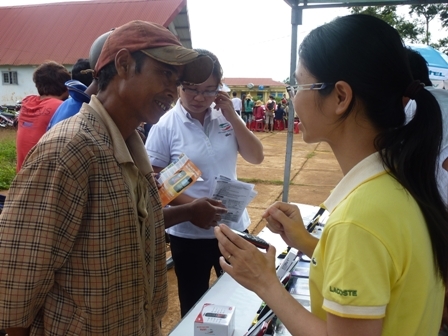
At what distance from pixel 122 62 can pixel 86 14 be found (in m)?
22.3

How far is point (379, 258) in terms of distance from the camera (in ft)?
2.74

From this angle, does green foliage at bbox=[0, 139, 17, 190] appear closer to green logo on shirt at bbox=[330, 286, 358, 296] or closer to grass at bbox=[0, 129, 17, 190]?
grass at bbox=[0, 129, 17, 190]

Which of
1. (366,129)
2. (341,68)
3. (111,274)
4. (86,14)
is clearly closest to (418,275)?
(366,129)

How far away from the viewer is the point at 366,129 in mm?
1031

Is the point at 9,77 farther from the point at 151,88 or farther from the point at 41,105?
the point at 151,88

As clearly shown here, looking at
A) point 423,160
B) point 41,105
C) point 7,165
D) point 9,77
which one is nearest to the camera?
point 423,160

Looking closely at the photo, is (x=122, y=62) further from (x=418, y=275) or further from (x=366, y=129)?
(x=418, y=275)

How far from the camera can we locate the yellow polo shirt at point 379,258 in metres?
0.83

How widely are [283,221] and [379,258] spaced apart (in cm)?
69

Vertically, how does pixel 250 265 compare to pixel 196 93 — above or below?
below

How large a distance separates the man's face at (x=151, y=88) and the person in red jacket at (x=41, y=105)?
2.50 meters

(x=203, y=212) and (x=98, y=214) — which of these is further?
(x=203, y=212)

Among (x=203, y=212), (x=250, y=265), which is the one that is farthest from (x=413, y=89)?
(x=203, y=212)

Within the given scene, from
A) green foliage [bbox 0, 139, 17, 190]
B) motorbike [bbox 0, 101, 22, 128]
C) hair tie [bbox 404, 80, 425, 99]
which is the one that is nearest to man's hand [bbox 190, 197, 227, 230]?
hair tie [bbox 404, 80, 425, 99]
